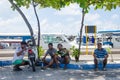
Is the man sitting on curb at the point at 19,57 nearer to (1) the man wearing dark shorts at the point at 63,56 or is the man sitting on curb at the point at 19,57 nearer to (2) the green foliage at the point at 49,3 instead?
(1) the man wearing dark shorts at the point at 63,56

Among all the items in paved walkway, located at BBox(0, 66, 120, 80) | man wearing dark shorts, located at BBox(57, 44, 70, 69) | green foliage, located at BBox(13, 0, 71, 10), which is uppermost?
green foliage, located at BBox(13, 0, 71, 10)

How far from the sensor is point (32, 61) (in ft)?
50.5

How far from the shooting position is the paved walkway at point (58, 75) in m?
13.5

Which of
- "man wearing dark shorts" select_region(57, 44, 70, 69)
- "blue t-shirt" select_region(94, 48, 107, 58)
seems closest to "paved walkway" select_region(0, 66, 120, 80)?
"man wearing dark shorts" select_region(57, 44, 70, 69)

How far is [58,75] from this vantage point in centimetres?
1420

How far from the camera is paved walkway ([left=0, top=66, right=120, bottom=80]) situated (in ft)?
44.2

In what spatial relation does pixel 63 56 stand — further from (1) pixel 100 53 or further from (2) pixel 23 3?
(2) pixel 23 3

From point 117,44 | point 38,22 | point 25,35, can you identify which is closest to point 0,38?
point 25,35

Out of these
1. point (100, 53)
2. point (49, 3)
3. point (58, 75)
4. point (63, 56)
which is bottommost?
point (58, 75)

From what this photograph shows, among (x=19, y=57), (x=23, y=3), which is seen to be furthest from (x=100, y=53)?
(x=23, y=3)

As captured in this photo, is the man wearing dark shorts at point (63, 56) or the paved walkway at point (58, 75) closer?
the paved walkway at point (58, 75)

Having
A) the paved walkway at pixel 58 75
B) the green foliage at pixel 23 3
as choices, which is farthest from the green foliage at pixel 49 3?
the paved walkway at pixel 58 75

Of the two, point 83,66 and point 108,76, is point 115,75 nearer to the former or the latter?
point 108,76

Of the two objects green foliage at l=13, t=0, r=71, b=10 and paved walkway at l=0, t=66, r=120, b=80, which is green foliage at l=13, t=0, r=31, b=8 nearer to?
green foliage at l=13, t=0, r=71, b=10
